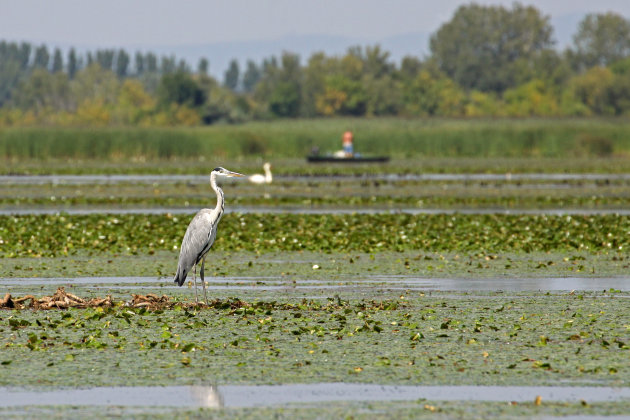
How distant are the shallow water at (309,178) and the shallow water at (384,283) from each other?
36.3 metres

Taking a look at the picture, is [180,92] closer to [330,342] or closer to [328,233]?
[328,233]

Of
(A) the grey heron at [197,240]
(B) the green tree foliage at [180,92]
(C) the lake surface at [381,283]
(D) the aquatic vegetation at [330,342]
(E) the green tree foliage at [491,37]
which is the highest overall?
(E) the green tree foliage at [491,37]

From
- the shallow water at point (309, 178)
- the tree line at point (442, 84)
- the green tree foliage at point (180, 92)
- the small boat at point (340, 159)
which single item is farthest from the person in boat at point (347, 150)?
the green tree foliage at point (180, 92)

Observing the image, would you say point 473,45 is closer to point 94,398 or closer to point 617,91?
point 617,91

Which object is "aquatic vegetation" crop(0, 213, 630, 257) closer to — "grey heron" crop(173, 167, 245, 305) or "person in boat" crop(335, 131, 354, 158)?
"grey heron" crop(173, 167, 245, 305)

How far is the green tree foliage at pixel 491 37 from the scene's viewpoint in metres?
190

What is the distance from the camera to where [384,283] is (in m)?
20.4

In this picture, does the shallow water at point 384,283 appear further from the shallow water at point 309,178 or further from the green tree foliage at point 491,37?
the green tree foliage at point 491,37

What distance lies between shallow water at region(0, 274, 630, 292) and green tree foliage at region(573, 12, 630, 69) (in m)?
176

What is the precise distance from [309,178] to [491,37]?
13498 cm

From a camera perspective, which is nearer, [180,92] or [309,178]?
[309,178]

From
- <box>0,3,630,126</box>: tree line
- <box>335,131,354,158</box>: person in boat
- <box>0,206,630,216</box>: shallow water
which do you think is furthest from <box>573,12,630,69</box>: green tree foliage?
<box>0,206,630,216</box>: shallow water

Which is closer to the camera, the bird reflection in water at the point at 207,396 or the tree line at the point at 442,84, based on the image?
the bird reflection in water at the point at 207,396

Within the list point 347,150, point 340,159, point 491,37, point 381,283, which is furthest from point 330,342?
point 491,37
